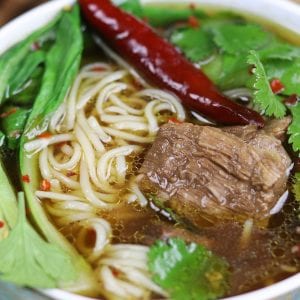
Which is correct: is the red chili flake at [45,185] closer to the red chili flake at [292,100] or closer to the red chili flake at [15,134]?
the red chili flake at [15,134]

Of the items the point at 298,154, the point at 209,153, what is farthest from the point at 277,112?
the point at 209,153

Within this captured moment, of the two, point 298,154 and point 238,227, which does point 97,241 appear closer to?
point 238,227

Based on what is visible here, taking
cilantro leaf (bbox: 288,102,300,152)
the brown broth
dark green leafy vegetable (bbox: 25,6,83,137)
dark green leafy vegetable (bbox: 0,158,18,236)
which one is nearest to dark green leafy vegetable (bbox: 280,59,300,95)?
cilantro leaf (bbox: 288,102,300,152)

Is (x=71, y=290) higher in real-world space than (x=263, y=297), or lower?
lower

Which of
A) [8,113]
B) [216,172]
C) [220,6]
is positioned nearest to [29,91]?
[8,113]

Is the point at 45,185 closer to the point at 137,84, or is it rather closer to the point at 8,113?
the point at 8,113

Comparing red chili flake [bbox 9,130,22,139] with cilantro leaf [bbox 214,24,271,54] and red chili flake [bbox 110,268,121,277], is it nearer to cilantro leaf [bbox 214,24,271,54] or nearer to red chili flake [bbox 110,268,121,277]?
red chili flake [bbox 110,268,121,277]
